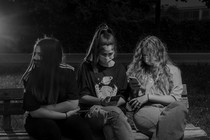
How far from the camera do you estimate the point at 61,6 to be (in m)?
19.4

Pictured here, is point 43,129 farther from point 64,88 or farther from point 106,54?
point 106,54

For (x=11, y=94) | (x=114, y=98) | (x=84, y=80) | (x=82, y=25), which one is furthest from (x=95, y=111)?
(x=82, y=25)

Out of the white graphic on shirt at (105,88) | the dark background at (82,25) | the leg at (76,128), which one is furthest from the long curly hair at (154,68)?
the dark background at (82,25)

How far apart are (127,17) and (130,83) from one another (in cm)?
1694

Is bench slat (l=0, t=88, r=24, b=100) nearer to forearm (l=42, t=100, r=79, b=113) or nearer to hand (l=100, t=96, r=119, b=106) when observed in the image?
forearm (l=42, t=100, r=79, b=113)

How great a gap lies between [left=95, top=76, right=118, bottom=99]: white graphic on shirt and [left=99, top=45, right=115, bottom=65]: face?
17 cm

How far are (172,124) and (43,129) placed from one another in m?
1.15

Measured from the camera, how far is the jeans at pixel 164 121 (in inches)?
161

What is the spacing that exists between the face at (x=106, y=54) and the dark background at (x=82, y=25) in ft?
46.6

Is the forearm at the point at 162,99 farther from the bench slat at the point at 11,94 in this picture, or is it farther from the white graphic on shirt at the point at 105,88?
the bench slat at the point at 11,94

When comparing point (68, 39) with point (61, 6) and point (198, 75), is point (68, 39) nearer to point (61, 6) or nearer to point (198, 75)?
point (61, 6)

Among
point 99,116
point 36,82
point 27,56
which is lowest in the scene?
point 27,56

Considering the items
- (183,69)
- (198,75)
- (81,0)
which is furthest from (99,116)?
(81,0)

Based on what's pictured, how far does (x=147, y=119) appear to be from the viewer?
169 inches
